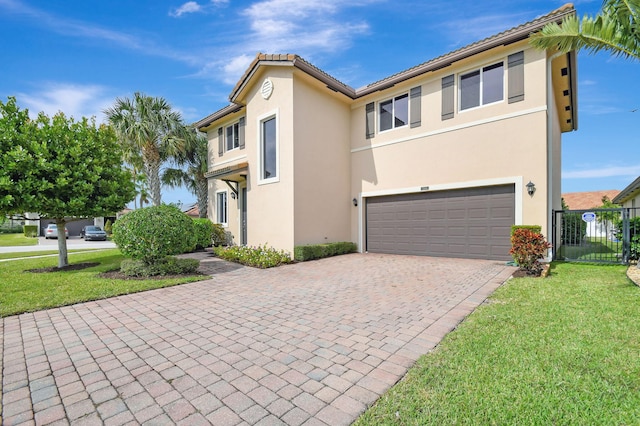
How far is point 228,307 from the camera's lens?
16.9ft

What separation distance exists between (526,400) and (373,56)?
11.7m

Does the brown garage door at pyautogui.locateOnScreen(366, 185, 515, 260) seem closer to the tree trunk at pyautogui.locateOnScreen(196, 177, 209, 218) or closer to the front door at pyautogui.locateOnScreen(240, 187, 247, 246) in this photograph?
the front door at pyautogui.locateOnScreen(240, 187, 247, 246)

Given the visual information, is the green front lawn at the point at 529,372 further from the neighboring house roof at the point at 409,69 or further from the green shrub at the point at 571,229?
the neighboring house roof at the point at 409,69

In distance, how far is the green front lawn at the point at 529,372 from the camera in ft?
7.30

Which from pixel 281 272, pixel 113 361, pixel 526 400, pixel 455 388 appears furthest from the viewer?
pixel 281 272

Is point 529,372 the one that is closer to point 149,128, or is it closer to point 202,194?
point 149,128

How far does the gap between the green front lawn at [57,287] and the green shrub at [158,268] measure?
58 cm

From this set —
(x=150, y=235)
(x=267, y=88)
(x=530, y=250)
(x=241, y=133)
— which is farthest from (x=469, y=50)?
(x=150, y=235)

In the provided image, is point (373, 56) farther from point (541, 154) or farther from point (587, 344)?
point (587, 344)

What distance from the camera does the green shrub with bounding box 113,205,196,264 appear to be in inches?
300

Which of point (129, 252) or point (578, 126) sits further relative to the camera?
point (578, 126)

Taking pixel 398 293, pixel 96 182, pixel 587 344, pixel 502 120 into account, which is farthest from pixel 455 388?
pixel 96 182

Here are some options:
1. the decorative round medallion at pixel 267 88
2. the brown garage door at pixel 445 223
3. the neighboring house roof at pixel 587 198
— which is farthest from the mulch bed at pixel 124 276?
the neighboring house roof at pixel 587 198

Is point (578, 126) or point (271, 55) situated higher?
point (271, 55)
